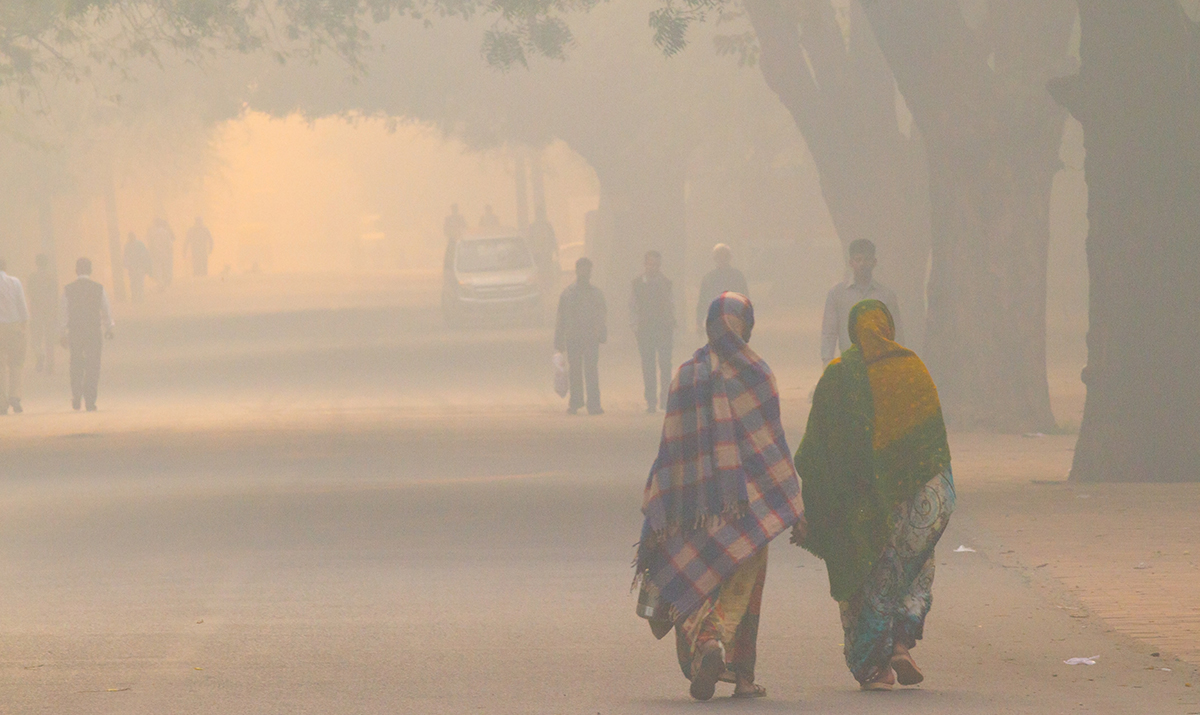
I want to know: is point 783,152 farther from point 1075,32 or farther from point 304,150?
point 304,150

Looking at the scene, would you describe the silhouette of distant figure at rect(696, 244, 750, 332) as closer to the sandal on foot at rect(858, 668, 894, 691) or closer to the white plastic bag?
the white plastic bag

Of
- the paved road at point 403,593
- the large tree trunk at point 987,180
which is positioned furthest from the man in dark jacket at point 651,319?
the large tree trunk at point 987,180

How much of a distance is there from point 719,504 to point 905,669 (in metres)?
0.94

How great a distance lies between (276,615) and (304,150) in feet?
380

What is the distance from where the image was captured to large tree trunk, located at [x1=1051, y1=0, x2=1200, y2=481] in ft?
43.4

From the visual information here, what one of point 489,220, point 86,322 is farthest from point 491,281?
point 86,322

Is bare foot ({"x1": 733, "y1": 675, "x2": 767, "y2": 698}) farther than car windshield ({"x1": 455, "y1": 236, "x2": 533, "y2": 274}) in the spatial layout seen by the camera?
No

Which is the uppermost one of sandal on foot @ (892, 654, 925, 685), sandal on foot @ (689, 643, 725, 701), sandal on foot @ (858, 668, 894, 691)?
sandal on foot @ (689, 643, 725, 701)

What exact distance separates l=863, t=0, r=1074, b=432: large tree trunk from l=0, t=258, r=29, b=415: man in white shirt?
37.5 feet

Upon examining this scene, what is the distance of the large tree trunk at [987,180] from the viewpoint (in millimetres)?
17891

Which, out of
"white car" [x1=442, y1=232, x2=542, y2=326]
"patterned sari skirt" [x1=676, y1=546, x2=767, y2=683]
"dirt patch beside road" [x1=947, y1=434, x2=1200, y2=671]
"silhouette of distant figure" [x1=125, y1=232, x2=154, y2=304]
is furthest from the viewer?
"silhouette of distant figure" [x1=125, y1=232, x2=154, y2=304]

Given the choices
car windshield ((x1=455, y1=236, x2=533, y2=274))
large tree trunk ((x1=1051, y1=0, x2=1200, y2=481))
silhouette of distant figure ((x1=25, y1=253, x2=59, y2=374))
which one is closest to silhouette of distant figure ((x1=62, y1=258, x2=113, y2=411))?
silhouette of distant figure ((x1=25, y1=253, x2=59, y2=374))

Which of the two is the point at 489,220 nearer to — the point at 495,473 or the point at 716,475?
the point at 495,473

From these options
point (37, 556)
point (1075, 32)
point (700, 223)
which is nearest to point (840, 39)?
point (1075, 32)
